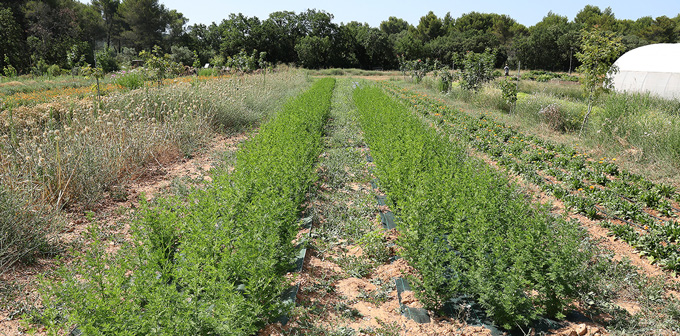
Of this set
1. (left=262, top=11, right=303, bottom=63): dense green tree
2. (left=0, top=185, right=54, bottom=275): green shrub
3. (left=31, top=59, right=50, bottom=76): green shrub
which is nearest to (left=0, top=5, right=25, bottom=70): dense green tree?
(left=31, top=59, right=50, bottom=76): green shrub

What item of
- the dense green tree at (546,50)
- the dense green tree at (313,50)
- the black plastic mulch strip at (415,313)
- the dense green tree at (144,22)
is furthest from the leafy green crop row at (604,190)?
the dense green tree at (144,22)

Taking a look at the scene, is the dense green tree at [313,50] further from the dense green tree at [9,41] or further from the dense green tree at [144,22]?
the dense green tree at [9,41]

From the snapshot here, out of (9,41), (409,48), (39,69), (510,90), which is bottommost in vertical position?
(510,90)

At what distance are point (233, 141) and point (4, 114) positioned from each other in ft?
15.1

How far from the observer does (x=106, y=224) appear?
4.82 meters

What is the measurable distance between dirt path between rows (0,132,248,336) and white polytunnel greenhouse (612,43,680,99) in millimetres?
14872

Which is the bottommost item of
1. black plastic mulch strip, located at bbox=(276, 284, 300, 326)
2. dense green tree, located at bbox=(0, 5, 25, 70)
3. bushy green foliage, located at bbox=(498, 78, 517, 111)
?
black plastic mulch strip, located at bbox=(276, 284, 300, 326)

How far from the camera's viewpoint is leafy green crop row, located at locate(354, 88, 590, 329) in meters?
3.07

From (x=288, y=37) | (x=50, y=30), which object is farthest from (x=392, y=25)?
(x=50, y=30)

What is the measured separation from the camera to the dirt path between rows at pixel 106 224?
320 cm

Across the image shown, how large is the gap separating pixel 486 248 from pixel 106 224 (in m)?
4.40

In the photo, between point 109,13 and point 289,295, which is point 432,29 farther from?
point 289,295

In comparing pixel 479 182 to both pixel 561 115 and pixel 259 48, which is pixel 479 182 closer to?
pixel 561 115

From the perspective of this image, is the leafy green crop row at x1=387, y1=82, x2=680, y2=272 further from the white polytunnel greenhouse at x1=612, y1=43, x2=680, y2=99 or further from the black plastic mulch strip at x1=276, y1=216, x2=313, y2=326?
the white polytunnel greenhouse at x1=612, y1=43, x2=680, y2=99
